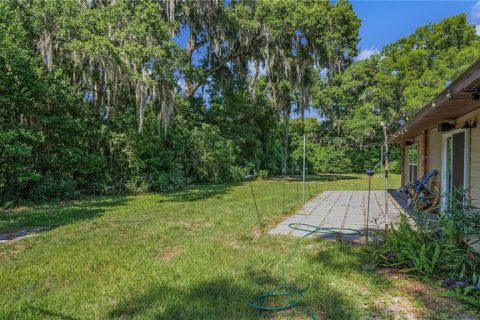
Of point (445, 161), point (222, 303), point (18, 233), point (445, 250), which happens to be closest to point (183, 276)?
point (222, 303)

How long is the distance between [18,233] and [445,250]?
224 inches

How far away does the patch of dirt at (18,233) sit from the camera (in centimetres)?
446

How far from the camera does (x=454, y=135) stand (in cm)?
521

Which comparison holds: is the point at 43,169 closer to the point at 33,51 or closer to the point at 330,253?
the point at 33,51

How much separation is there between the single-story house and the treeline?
201 centimetres

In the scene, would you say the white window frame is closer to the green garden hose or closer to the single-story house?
the single-story house

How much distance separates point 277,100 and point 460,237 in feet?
43.6

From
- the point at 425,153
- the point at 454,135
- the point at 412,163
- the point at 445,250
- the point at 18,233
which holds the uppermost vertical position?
the point at 454,135

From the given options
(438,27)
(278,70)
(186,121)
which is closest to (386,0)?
(278,70)

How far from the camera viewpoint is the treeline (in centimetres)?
806

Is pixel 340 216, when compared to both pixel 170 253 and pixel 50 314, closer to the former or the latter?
pixel 170 253

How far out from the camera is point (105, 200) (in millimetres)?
8273

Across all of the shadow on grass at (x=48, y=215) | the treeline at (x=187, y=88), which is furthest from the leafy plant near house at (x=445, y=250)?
the treeline at (x=187, y=88)

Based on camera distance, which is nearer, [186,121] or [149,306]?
[149,306]
